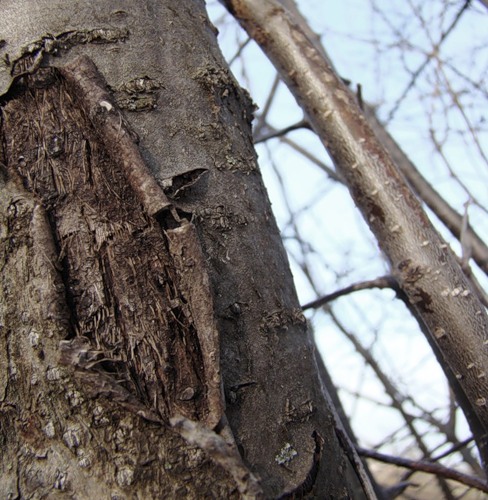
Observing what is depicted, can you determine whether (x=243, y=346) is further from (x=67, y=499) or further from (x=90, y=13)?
(x=90, y=13)

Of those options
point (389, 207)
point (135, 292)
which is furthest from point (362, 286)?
point (135, 292)

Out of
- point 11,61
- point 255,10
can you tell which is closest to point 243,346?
point 11,61

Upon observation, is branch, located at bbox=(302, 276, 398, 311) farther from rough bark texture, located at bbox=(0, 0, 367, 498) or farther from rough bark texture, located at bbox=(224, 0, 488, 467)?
rough bark texture, located at bbox=(0, 0, 367, 498)

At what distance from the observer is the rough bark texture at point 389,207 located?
90 cm

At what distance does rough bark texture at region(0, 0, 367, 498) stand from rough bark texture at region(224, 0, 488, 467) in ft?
0.94

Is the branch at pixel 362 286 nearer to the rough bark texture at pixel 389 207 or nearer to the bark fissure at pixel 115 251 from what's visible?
the rough bark texture at pixel 389 207

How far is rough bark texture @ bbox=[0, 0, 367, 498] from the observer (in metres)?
0.56

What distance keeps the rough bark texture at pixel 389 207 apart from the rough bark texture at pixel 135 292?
0.29 m

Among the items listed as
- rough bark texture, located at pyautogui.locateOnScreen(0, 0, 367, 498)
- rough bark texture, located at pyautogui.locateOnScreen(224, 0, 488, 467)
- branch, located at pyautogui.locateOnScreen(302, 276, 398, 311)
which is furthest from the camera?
branch, located at pyautogui.locateOnScreen(302, 276, 398, 311)

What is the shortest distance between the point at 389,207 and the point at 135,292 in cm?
56

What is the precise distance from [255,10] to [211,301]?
2.68ft

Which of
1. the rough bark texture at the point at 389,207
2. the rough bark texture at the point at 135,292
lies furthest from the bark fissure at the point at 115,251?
the rough bark texture at the point at 389,207

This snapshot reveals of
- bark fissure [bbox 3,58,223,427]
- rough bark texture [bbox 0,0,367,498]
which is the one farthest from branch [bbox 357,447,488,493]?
bark fissure [bbox 3,58,223,427]

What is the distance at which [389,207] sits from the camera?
100 centimetres
